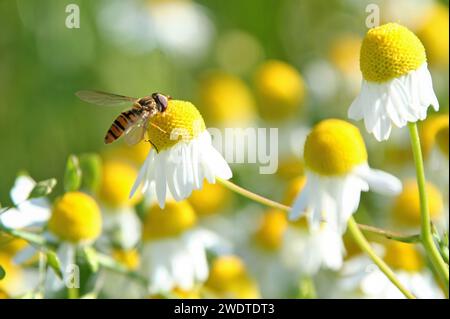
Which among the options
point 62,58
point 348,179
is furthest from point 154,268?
point 62,58

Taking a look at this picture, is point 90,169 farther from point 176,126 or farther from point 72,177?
point 176,126

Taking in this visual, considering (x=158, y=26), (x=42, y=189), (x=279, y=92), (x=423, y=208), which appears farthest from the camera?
(x=158, y=26)

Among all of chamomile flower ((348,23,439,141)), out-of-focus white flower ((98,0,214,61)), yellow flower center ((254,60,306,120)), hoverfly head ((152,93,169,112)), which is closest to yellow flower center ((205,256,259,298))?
hoverfly head ((152,93,169,112))

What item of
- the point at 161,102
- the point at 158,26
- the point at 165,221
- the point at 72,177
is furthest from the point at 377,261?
the point at 158,26

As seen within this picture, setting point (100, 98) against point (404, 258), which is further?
point (404, 258)

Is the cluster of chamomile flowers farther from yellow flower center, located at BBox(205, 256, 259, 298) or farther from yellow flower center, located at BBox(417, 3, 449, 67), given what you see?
yellow flower center, located at BBox(417, 3, 449, 67)

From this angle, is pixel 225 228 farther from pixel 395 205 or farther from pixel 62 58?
pixel 62 58
